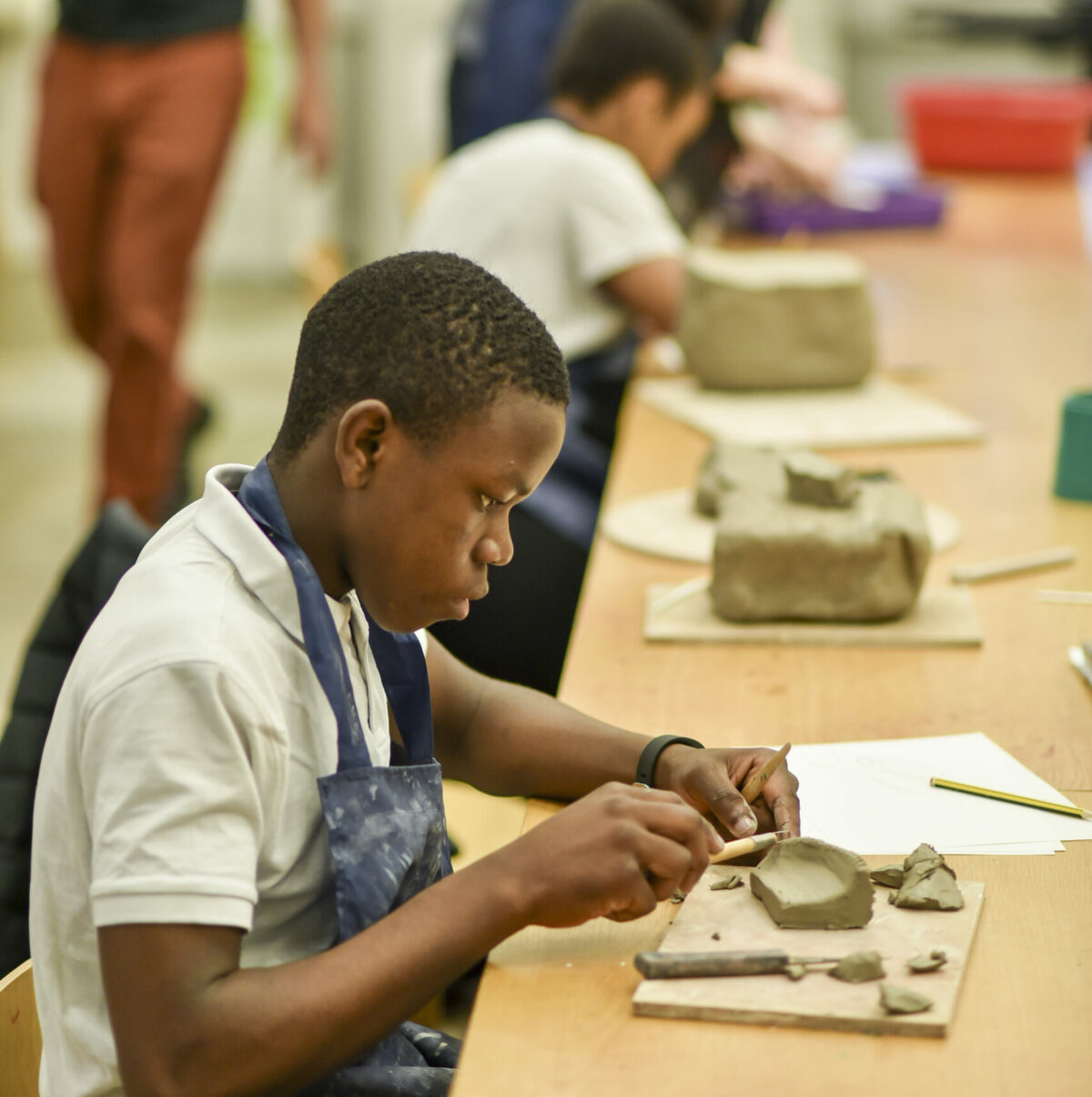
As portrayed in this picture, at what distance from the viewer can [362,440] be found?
103 cm

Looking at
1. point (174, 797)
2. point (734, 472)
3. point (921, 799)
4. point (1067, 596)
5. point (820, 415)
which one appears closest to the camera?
point (174, 797)

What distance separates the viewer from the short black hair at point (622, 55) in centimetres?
282

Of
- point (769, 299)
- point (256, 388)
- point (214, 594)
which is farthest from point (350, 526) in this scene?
point (256, 388)

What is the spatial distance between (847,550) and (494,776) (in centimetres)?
46

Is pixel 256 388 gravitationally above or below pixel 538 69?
below

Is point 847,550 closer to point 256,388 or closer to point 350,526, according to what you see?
point 350,526

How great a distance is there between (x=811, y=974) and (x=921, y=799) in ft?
1.07

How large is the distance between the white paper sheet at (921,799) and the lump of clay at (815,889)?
4.2 inches

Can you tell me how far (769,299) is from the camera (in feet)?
8.07

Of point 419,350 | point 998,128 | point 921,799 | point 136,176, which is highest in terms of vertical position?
point 419,350

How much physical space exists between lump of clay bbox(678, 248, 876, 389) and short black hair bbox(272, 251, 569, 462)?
143 centimetres

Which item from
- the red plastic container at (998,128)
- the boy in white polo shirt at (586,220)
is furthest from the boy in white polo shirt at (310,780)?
the red plastic container at (998,128)

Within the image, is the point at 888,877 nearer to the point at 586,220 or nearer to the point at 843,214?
the point at 586,220

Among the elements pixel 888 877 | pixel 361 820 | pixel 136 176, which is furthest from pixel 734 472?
pixel 136 176
